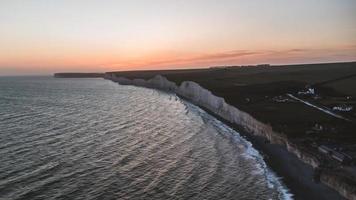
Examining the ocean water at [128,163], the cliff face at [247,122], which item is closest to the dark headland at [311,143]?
the cliff face at [247,122]

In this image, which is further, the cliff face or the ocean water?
the ocean water

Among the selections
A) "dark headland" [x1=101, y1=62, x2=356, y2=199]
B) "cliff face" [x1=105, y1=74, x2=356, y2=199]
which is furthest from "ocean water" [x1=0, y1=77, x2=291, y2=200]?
"cliff face" [x1=105, y1=74, x2=356, y2=199]

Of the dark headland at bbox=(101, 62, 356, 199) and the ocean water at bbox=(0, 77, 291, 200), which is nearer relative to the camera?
the dark headland at bbox=(101, 62, 356, 199)

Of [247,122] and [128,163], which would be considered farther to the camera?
[247,122]

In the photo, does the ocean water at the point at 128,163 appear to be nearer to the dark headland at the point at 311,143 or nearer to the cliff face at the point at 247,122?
the dark headland at the point at 311,143

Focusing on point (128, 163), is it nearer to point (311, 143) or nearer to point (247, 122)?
point (311, 143)

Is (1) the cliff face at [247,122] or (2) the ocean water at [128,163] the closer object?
(1) the cliff face at [247,122]

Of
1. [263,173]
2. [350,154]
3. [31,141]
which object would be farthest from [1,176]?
[350,154]

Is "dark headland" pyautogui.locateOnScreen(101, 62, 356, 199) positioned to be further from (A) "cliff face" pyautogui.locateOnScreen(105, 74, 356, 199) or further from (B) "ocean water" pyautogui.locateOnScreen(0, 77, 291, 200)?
(B) "ocean water" pyautogui.locateOnScreen(0, 77, 291, 200)

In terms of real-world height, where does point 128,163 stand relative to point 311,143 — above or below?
below

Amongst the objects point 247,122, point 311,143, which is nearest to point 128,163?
point 311,143

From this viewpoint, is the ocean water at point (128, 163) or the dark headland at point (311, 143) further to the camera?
the ocean water at point (128, 163)
